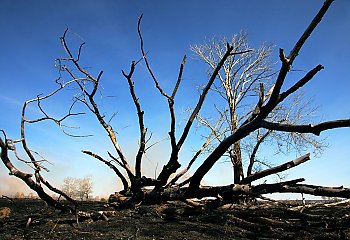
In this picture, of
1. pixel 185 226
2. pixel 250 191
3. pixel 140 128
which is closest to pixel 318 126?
pixel 250 191

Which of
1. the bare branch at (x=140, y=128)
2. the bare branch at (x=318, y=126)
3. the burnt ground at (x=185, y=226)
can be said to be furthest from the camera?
the bare branch at (x=140, y=128)

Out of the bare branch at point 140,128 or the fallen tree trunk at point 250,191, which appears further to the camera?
the bare branch at point 140,128

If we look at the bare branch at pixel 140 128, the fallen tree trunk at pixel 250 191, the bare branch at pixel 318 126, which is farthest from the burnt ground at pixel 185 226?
the bare branch at pixel 318 126

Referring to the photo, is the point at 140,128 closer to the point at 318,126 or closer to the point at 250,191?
the point at 250,191

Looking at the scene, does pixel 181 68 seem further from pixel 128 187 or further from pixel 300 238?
pixel 300 238

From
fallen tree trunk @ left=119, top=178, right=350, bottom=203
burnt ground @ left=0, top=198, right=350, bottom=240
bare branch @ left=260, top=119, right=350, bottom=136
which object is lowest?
burnt ground @ left=0, top=198, right=350, bottom=240

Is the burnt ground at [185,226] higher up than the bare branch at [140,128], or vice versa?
the bare branch at [140,128]

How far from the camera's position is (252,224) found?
11.9ft

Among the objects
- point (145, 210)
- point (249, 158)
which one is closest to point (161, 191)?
point (145, 210)

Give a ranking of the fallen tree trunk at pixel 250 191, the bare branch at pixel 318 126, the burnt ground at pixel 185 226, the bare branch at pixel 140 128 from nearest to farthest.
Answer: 1. the bare branch at pixel 318 126
2. the burnt ground at pixel 185 226
3. the fallen tree trunk at pixel 250 191
4. the bare branch at pixel 140 128

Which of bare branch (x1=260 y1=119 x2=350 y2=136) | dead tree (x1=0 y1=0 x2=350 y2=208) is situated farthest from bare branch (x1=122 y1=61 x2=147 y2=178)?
bare branch (x1=260 y1=119 x2=350 y2=136)

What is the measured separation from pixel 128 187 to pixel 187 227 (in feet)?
7.66

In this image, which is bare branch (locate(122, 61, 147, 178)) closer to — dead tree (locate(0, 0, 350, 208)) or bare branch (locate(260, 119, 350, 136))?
dead tree (locate(0, 0, 350, 208))

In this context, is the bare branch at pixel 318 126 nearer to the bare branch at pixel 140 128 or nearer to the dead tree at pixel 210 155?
the dead tree at pixel 210 155
